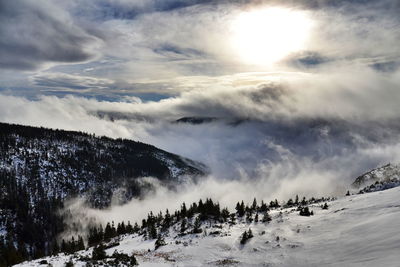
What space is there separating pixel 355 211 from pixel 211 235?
27.6 meters

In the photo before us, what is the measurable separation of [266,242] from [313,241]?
320 inches

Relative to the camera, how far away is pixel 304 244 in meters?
37.0

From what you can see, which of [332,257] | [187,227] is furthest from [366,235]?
[187,227]

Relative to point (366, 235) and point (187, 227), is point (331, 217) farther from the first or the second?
point (187, 227)

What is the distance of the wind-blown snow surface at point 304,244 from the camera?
87.6ft

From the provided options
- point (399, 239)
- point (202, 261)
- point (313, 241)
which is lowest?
point (202, 261)

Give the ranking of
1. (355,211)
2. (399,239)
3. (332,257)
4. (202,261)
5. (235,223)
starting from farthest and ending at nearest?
(235,223)
(355,211)
(202,261)
(332,257)
(399,239)

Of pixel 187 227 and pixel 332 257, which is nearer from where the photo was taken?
pixel 332 257

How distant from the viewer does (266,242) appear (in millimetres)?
42625

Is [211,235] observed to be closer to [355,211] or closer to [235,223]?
[235,223]

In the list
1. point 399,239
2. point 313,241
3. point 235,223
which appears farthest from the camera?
point 235,223

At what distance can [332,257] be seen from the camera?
29219 millimetres

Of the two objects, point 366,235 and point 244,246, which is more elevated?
point 366,235

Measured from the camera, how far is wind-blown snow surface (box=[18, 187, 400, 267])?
2670 centimetres
